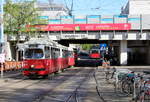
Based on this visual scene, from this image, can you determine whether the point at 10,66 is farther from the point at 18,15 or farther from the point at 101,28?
the point at 101,28

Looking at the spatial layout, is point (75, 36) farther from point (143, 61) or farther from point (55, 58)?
point (55, 58)

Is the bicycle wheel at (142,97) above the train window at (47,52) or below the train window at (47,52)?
below

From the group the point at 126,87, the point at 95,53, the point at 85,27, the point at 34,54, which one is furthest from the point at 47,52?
the point at 95,53

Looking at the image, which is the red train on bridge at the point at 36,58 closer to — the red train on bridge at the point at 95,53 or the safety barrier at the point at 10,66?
the safety barrier at the point at 10,66

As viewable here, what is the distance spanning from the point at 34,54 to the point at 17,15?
64.7ft

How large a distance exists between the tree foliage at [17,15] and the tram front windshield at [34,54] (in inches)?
758

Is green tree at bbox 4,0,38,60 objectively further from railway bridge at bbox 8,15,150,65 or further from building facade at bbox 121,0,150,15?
building facade at bbox 121,0,150,15

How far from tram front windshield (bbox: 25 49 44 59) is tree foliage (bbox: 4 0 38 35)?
19.3 m

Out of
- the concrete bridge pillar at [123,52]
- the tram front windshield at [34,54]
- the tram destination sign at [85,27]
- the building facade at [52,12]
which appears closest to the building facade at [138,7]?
the building facade at [52,12]

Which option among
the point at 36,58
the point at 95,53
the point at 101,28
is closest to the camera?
the point at 36,58

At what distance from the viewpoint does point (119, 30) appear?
48906 mm

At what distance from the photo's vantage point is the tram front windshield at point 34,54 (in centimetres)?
2305

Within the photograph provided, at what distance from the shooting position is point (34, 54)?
23.2 m

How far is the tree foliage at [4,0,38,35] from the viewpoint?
138 feet
